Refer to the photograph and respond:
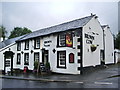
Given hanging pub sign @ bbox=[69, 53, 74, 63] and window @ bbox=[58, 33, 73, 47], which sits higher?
window @ bbox=[58, 33, 73, 47]

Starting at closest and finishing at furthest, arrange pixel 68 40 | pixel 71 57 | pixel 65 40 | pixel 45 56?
pixel 71 57
pixel 68 40
pixel 65 40
pixel 45 56

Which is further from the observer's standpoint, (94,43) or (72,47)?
Answer: (94,43)

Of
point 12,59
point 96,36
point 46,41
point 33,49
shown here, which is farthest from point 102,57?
point 12,59

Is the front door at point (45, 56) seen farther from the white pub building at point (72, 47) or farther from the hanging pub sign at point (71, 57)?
the hanging pub sign at point (71, 57)

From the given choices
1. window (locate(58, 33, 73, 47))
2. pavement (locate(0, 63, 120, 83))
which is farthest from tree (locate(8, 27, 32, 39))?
pavement (locate(0, 63, 120, 83))

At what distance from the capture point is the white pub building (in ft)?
49.2

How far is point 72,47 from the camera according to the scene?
1528 cm

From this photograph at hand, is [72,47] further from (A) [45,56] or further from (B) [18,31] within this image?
(B) [18,31]

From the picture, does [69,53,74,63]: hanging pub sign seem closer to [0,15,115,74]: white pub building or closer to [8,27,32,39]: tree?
[0,15,115,74]: white pub building

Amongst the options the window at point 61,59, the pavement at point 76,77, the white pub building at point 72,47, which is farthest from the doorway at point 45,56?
the pavement at point 76,77

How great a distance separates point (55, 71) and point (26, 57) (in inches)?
266

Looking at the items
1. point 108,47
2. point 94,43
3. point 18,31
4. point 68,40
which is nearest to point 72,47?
point 68,40

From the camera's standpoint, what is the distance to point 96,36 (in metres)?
17.7

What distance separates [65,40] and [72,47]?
4.00 ft
